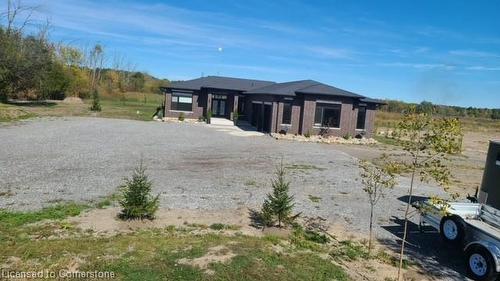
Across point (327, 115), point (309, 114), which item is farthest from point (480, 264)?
point (327, 115)

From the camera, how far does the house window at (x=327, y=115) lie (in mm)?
31188

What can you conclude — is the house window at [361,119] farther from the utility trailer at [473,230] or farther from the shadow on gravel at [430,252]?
the utility trailer at [473,230]

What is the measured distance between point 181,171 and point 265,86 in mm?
27039

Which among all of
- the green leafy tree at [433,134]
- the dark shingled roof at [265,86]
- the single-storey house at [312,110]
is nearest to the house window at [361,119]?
the single-storey house at [312,110]

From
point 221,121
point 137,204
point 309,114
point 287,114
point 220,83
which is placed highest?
point 220,83

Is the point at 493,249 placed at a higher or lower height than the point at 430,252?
higher

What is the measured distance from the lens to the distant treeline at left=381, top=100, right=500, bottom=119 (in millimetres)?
7531

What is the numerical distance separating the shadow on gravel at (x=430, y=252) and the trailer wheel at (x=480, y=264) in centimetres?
22

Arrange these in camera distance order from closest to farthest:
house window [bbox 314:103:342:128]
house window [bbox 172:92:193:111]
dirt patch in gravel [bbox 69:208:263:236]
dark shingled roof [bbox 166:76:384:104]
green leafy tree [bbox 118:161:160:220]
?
dirt patch in gravel [bbox 69:208:263:236] → green leafy tree [bbox 118:161:160:220] → dark shingled roof [bbox 166:76:384:104] → house window [bbox 314:103:342:128] → house window [bbox 172:92:193:111]

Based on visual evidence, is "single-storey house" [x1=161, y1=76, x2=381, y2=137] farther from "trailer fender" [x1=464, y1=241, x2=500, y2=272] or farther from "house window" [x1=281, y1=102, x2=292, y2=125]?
"trailer fender" [x1=464, y1=241, x2=500, y2=272]

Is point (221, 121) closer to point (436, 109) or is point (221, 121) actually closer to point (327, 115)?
point (327, 115)

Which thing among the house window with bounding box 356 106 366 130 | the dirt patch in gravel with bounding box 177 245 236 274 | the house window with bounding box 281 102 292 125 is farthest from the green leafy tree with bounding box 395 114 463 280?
the house window with bounding box 356 106 366 130

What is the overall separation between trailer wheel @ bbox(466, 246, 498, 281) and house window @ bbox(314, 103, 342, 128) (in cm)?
2352

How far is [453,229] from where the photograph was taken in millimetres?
8906
